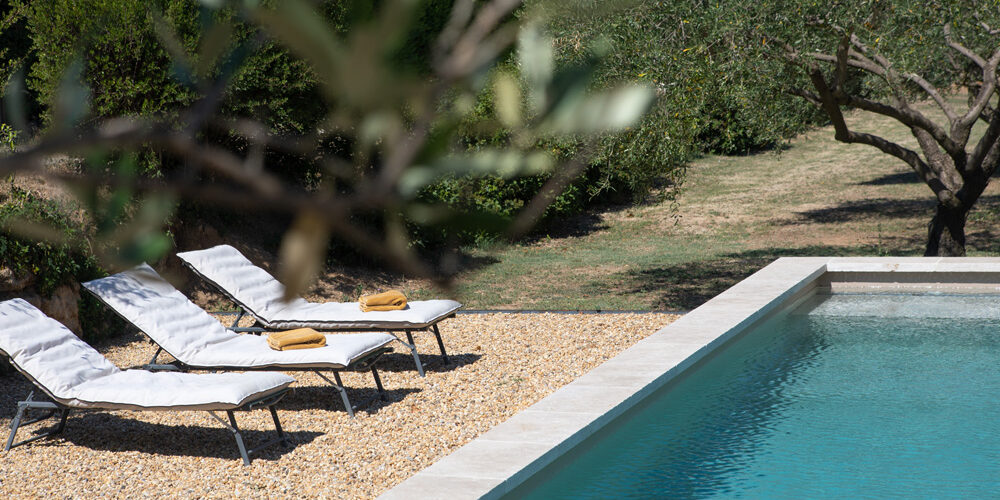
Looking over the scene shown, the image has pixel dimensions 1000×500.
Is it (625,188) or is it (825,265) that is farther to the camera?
(625,188)

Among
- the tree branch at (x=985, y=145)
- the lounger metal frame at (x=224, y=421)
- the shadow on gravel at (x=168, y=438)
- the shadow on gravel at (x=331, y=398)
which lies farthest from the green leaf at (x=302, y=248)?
the tree branch at (x=985, y=145)

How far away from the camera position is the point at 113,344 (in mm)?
8984

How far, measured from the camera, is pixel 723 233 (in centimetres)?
1686

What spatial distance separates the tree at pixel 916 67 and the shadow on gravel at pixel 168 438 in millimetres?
6154

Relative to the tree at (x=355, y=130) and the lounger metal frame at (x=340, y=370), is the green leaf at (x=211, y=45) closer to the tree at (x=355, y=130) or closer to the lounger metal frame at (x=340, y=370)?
the tree at (x=355, y=130)

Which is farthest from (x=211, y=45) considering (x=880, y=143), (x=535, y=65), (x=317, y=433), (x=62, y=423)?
(x=880, y=143)

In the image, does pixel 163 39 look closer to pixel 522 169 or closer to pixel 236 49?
pixel 236 49

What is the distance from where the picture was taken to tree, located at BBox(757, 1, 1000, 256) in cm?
945

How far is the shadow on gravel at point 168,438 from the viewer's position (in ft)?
18.6

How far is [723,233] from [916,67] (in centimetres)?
659

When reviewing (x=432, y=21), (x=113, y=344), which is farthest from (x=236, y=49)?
(x=113, y=344)

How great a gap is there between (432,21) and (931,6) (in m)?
10.3

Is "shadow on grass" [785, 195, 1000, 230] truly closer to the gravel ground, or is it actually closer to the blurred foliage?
the gravel ground

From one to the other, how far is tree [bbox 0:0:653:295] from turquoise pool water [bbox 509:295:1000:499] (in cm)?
396
